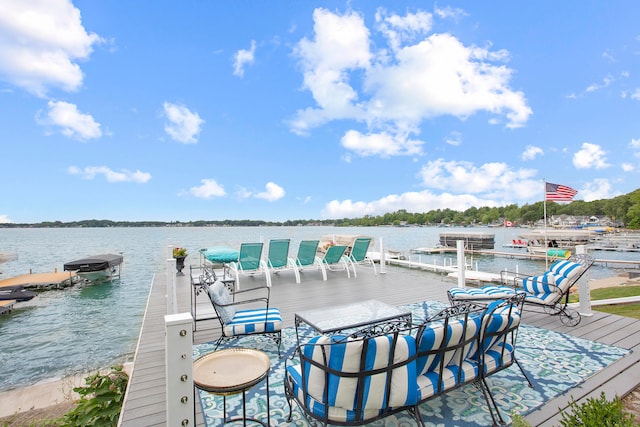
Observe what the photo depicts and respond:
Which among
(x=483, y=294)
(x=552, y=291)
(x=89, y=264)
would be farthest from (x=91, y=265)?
(x=552, y=291)

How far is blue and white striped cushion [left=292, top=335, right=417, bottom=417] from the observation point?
1586 mm

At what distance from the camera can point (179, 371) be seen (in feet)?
5.14

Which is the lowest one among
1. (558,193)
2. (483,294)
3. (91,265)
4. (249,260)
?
(91,265)

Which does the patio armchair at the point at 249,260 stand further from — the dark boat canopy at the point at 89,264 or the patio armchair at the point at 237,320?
the dark boat canopy at the point at 89,264

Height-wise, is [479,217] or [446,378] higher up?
[479,217]

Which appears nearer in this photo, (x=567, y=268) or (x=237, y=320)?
(x=237, y=320)

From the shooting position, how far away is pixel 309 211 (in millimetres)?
40219

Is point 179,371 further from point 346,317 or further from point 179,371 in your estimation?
point 346,317

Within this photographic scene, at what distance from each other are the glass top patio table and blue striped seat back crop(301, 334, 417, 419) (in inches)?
46.1

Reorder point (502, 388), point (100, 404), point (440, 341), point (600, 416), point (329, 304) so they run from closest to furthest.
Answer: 1. point (600, 416)
2. point (440, 341)
3. point (502, 388)
4. point (100, 404)
5. point (329, 304)

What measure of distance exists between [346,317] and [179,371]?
83.5 inches

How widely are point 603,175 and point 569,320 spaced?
73.6 feet

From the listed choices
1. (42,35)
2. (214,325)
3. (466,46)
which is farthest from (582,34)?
(42,35)

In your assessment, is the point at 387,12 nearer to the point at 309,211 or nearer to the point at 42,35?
the point at 42,35
